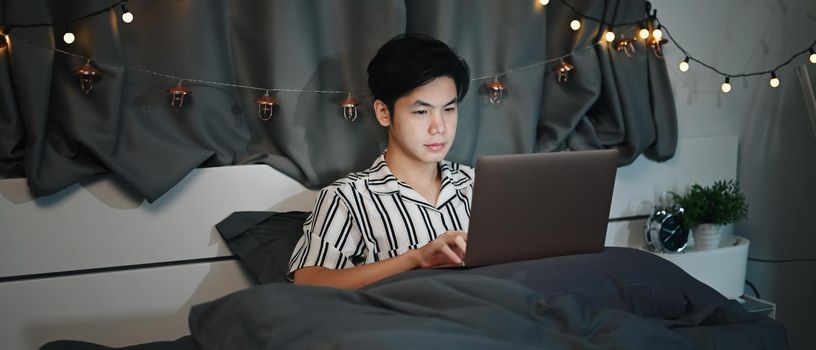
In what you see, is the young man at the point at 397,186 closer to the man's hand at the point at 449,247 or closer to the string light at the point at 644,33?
the man's hand at the point at 449,247

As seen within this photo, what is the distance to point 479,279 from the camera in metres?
1.28

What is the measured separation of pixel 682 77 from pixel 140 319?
1.79m

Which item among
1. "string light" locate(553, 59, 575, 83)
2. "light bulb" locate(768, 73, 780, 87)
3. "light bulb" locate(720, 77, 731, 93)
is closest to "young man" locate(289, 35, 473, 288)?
"string light" locate(553, 59, 575, 83)

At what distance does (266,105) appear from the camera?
2.01m

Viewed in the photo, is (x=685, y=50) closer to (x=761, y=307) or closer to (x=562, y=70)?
(x=562, y=70)

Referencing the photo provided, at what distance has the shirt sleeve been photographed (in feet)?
5.85

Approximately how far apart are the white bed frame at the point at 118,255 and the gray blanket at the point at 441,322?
655mm

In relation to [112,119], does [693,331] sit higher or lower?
lower

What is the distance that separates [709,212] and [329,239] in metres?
1.18

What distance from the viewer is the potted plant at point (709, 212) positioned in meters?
2.26

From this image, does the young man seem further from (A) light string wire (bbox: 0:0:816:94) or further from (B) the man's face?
(A) light string wire (bbox: 0:0:816:94)

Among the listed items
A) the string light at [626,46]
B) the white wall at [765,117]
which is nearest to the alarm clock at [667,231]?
the white wall at [765,117]

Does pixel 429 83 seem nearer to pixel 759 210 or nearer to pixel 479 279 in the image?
pixel 479 279

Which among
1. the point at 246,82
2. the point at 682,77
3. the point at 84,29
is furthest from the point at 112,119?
the point at 682,77
